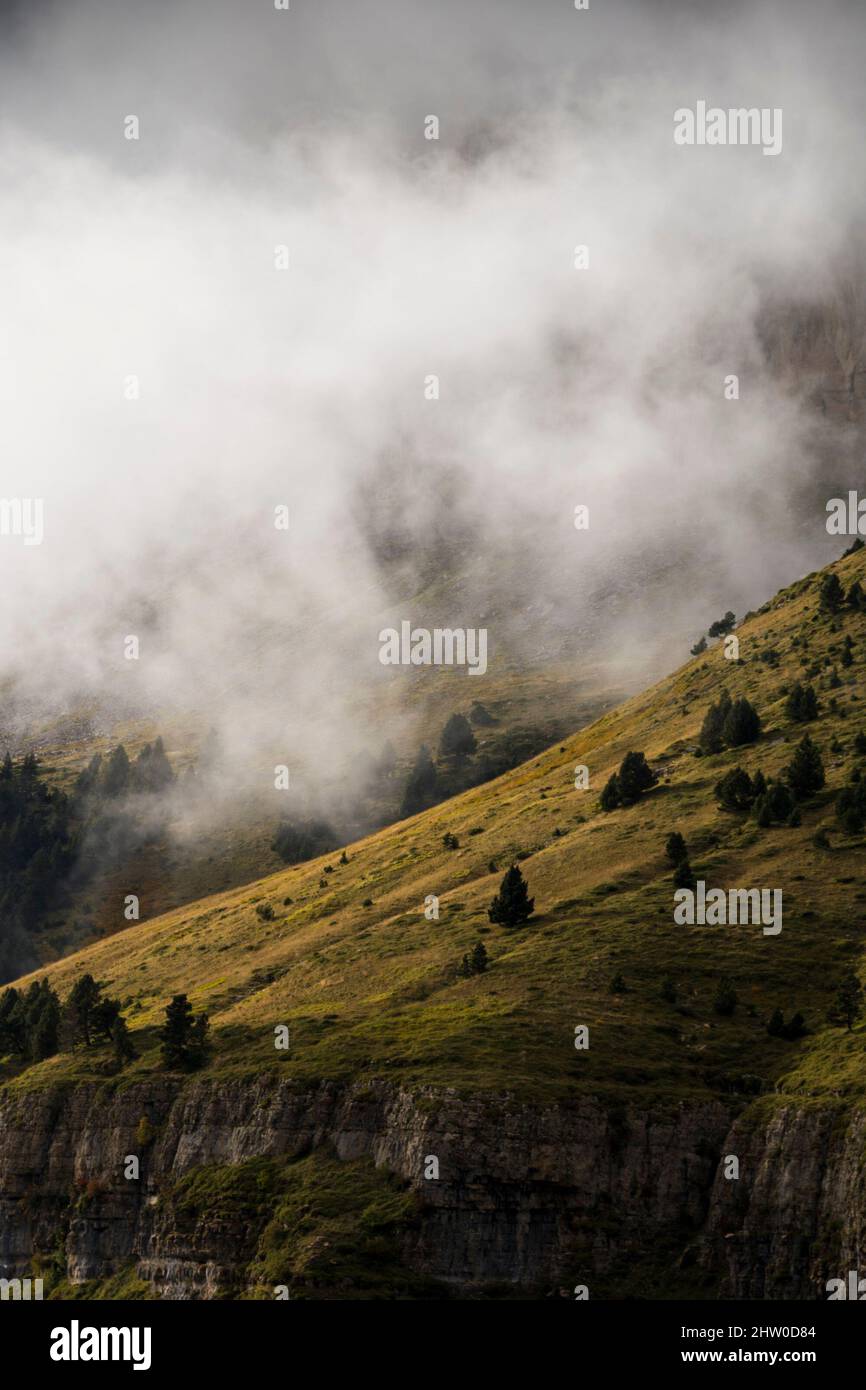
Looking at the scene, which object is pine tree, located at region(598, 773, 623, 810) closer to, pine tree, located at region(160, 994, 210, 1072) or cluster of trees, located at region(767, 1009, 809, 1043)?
cluster of trees, located at region(767, 1009, 809, 1043)

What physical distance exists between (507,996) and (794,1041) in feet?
65.5

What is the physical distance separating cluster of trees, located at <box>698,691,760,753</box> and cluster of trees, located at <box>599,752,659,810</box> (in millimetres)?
7233

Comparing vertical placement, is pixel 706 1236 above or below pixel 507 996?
below

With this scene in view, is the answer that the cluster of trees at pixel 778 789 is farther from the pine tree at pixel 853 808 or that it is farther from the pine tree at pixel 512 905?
the pine tree at pixel 512 905

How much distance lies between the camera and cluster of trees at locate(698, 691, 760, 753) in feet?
481

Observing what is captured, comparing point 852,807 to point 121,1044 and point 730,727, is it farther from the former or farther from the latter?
point 121,1044

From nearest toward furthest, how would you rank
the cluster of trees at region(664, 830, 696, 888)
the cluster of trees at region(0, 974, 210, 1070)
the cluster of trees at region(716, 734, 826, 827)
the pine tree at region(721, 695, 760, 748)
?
the cluster of trees at region(0, 974, 210, 1070) < the cluster of trees at region(664, 830, 696, 888) < the cluster of trees at region(716, 734, 826, 827) < the pine tree at region(721, 695, 760, 748)

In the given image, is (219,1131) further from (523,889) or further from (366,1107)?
(523,889)

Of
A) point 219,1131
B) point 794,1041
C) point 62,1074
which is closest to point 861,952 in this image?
point 794,1041

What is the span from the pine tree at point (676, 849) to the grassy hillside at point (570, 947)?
51.0 inches

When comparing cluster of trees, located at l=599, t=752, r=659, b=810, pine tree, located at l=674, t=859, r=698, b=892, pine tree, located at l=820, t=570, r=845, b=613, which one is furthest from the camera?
pine tree, located at l=820, t=570, r=845, b=613

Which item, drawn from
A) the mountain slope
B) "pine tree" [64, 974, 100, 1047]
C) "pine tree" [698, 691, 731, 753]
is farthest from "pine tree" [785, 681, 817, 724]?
"pine tree" [64, 974, 100, 1047]

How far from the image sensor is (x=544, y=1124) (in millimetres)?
90062

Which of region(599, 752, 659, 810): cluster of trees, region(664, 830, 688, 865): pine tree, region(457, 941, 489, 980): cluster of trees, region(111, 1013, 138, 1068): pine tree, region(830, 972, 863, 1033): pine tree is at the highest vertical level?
region(599, 752, 659, 810): cluster of trees
